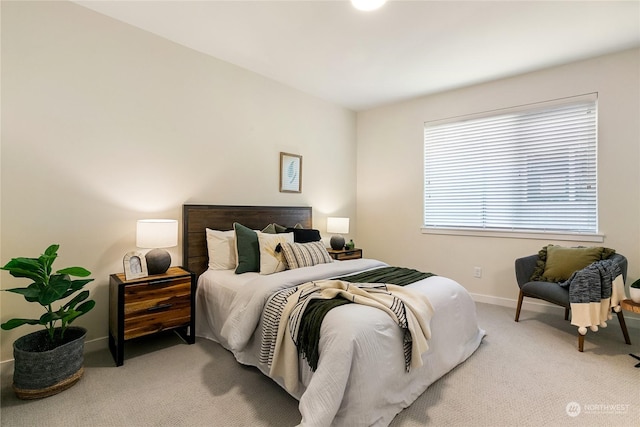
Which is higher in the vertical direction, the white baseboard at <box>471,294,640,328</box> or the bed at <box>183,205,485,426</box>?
the bed at <box>183,205,485,426</box>

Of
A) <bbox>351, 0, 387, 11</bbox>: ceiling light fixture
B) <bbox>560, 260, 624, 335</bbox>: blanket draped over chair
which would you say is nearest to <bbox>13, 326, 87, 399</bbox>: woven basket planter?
<bbox>351, 0, 387, 11</bbox>: ceiling light fixture

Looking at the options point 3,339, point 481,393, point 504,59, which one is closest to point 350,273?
point 481,393

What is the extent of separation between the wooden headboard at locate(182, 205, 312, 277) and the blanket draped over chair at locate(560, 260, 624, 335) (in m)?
2.97

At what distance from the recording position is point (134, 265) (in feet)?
8.00

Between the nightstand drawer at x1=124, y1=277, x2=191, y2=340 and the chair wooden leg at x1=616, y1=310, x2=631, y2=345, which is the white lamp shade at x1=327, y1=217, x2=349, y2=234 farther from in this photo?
the chair wooden leg at x1=616, y1=310, x2=631, y2=345

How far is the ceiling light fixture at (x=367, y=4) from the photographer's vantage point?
7.51ft

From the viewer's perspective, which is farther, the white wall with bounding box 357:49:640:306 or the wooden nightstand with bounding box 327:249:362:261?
the wooden nightstand with bounding box 327:249:362:261

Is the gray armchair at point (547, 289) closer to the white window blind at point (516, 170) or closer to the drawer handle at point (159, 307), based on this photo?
the white window blind at point (516, 170)

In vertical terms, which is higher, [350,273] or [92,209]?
[92,209]

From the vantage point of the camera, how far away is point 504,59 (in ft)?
10.5

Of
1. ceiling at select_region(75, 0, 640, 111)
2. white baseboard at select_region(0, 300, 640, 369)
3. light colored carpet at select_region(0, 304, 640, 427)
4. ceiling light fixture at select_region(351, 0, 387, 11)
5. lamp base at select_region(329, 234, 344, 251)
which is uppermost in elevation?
ceiling at select_region(75, 0, 640, 111)

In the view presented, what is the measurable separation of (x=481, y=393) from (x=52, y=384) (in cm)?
271

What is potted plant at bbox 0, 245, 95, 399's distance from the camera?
1835 millimetres

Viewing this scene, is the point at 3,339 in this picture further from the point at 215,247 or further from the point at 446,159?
the point at 446,159
